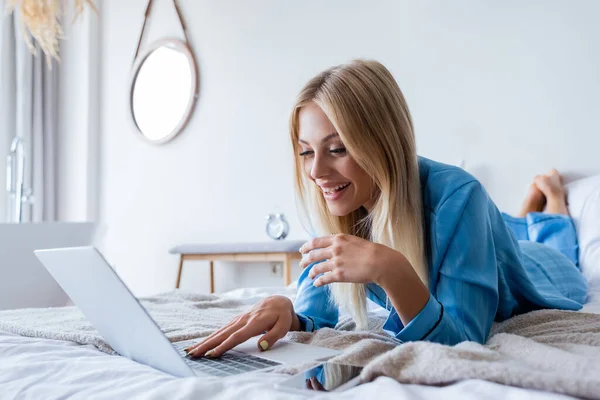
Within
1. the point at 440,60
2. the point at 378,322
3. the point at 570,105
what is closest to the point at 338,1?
the point at 440,60

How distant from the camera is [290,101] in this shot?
3084mm

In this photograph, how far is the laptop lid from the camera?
0.71 m

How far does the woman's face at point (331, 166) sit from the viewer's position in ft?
3.62

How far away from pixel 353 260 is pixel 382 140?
1.01 feet

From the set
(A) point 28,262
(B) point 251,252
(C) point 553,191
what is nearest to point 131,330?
(A) point 28,262

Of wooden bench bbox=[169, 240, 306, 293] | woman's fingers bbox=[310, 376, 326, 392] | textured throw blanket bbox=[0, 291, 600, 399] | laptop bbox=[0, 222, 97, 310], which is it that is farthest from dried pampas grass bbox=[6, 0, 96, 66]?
woman's fingers bbox=[310, 376, 326, 392]

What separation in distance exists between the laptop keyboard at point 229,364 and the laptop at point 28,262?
149 centimetres

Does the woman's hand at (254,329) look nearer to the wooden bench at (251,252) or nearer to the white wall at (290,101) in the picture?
the wooden bench at (251,252)

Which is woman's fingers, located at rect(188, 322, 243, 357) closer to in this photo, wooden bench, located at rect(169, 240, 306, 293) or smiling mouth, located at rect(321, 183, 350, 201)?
smiling mouth, located at rect(321, 183, 350, 201)

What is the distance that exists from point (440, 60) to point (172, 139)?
69.4 inches

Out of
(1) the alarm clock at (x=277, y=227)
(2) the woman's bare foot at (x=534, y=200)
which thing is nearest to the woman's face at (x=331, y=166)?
(2) the woman's bare foot at (x=534, y=200)

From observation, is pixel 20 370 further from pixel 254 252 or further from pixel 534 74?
pixel 534 74

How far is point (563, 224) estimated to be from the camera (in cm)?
203

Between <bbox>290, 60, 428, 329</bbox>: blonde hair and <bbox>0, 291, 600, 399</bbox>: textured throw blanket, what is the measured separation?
0.19m
